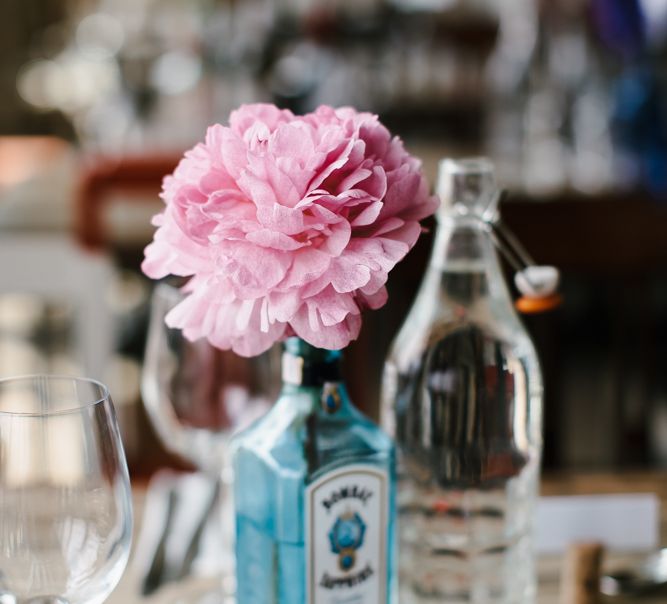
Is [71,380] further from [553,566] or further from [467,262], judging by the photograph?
[553,566]

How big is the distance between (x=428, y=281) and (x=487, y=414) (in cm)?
10

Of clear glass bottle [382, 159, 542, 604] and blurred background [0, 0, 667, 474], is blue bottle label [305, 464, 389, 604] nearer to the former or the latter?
clear glass bottle [382, 159, 542, 604]

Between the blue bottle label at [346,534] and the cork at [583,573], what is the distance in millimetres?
147

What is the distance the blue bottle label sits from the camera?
0.54 meters

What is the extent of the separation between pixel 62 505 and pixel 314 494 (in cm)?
14

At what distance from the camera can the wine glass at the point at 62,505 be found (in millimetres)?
484

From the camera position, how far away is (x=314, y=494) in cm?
54

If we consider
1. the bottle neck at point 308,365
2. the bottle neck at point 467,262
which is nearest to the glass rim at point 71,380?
the bottle neck at point 308,365

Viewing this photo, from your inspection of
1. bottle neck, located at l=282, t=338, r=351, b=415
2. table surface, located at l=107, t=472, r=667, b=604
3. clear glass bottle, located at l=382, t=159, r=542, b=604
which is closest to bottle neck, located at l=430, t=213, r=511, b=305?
clear glass bottle, located at l=382, t=159, r=542, b=604

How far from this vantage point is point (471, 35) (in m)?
3.53

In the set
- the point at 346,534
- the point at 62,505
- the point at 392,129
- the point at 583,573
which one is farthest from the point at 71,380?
the point at 392,129

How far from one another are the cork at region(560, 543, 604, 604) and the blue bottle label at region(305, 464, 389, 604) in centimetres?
15

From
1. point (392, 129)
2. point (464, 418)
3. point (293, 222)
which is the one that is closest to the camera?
point (293, 222)

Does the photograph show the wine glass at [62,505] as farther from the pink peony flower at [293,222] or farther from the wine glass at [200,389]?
the wine glass at [200,389]
